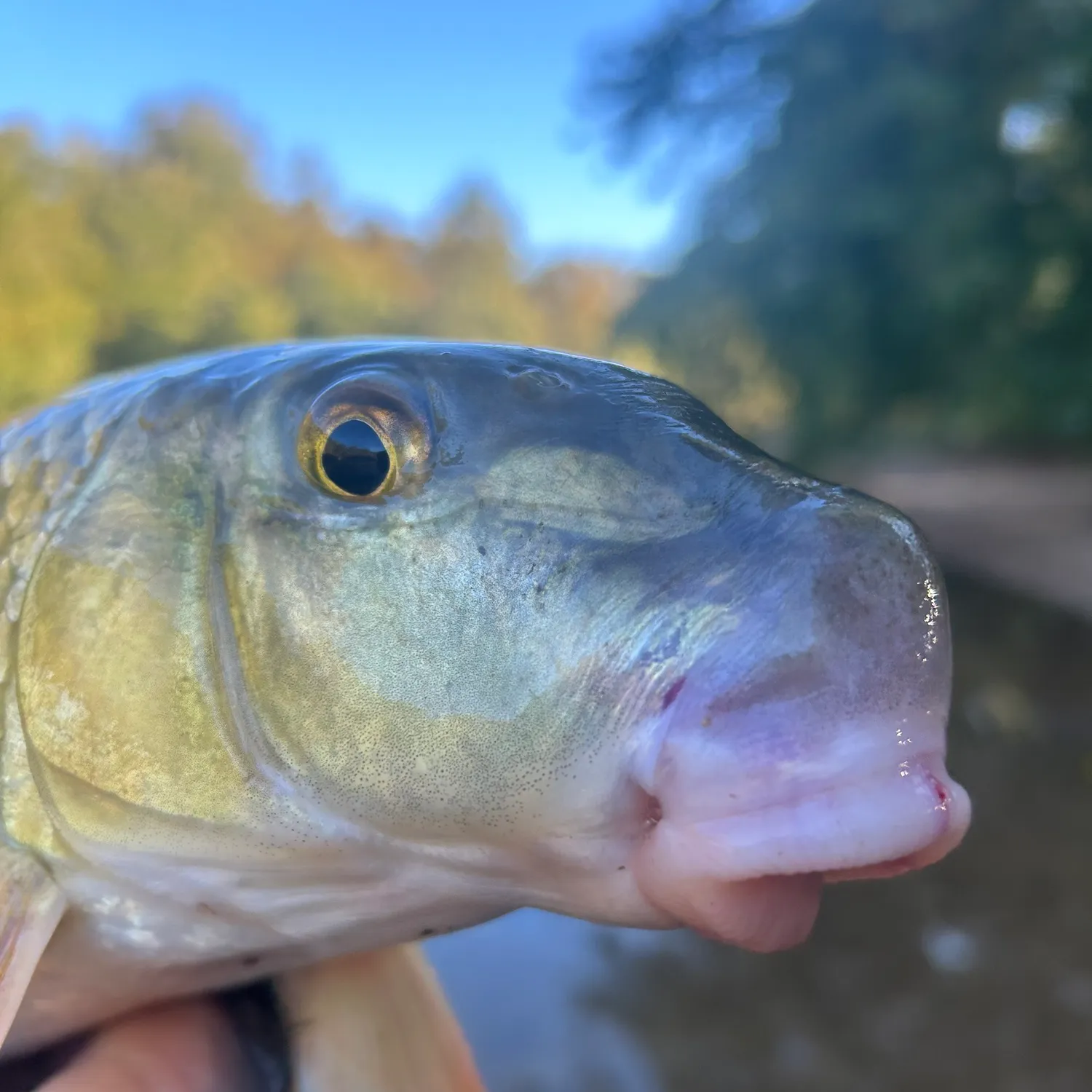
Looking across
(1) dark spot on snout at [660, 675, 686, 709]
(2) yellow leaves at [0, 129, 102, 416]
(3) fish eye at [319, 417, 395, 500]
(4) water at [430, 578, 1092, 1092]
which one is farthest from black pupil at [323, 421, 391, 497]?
(2) yellow leaves at [0, 129, 102, 416]

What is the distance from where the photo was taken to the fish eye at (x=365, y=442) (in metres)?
0.97

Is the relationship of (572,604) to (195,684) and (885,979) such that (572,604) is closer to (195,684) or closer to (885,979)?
(195,684)

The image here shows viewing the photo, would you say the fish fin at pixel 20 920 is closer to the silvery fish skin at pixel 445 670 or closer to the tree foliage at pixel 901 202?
Result: the silvery fish skin at pixel 445 670

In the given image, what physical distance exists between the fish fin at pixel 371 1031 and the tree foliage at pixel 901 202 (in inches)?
458

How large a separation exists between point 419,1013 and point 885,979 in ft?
13.0

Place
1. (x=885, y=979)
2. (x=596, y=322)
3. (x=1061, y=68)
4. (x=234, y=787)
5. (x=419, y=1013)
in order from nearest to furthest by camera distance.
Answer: (x=234, y=787), (x=419, y=1013), (x=885, y=979), (x=1061, y=68), (x=596, y=322)

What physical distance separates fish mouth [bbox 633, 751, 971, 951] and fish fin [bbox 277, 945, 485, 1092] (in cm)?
67

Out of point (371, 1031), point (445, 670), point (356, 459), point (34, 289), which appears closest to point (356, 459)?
point (356, 459)

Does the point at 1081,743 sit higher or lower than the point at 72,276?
lower

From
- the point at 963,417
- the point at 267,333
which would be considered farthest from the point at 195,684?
the point at 267,333

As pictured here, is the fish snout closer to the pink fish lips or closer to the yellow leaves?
the pink fish lips

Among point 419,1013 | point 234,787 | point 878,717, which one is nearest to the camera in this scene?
point 878,717

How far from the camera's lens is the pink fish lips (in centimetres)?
79

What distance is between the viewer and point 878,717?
2.65ft
